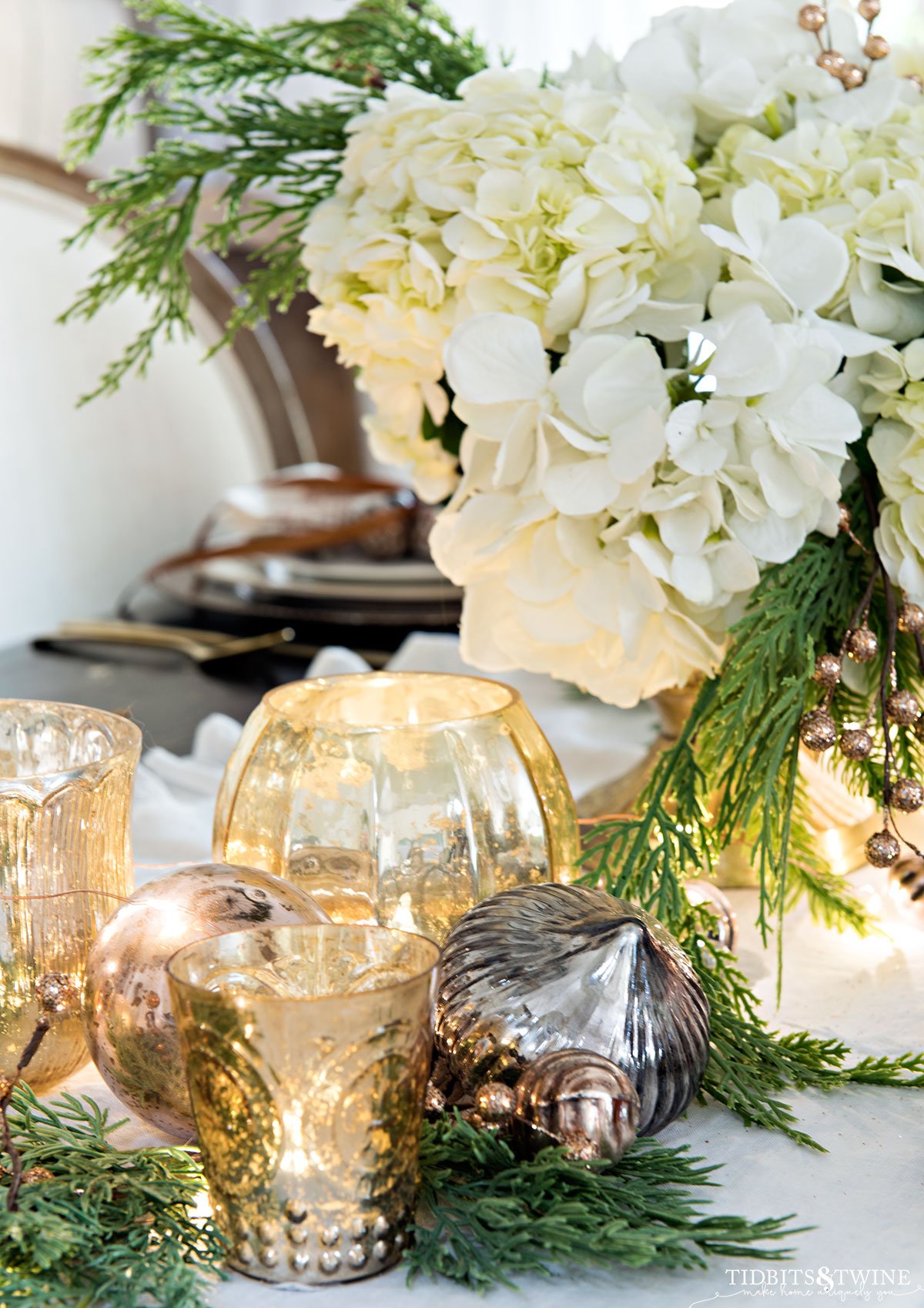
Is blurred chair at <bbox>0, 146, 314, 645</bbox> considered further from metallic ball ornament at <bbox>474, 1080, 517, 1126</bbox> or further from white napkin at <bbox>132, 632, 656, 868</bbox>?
metallic ball ornament at <bbox>474, 1080, 517, 1126</bbox>

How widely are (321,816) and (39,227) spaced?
3.16 ft

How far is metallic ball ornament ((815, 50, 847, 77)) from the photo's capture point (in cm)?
42

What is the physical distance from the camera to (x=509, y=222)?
0.40m

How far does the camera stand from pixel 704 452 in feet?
1.18

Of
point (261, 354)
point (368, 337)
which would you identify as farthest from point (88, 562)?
point (368, 337)

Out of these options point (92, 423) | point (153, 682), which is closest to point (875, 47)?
point (153, 682)

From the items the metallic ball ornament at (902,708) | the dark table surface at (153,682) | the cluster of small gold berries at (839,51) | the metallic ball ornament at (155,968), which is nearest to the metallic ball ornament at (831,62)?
the cluster of small gold berries at (839,51)

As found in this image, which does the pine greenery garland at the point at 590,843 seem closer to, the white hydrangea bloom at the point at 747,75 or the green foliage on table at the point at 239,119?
the green foliage on table at the point at 239,119

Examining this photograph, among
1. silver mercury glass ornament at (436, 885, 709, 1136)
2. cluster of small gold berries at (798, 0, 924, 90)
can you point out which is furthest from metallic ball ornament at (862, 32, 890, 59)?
silver mercury glass ornament at (436, 885, 709, 1136)

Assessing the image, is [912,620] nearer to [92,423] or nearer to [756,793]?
[756,793]

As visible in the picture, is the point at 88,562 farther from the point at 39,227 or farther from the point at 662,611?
the point at 662,611

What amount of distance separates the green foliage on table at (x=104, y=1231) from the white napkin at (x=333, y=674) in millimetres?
176

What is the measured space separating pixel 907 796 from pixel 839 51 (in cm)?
26

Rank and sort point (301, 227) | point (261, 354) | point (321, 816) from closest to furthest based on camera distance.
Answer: point (321, 816) → point (301, 227) → point (261, 354)
